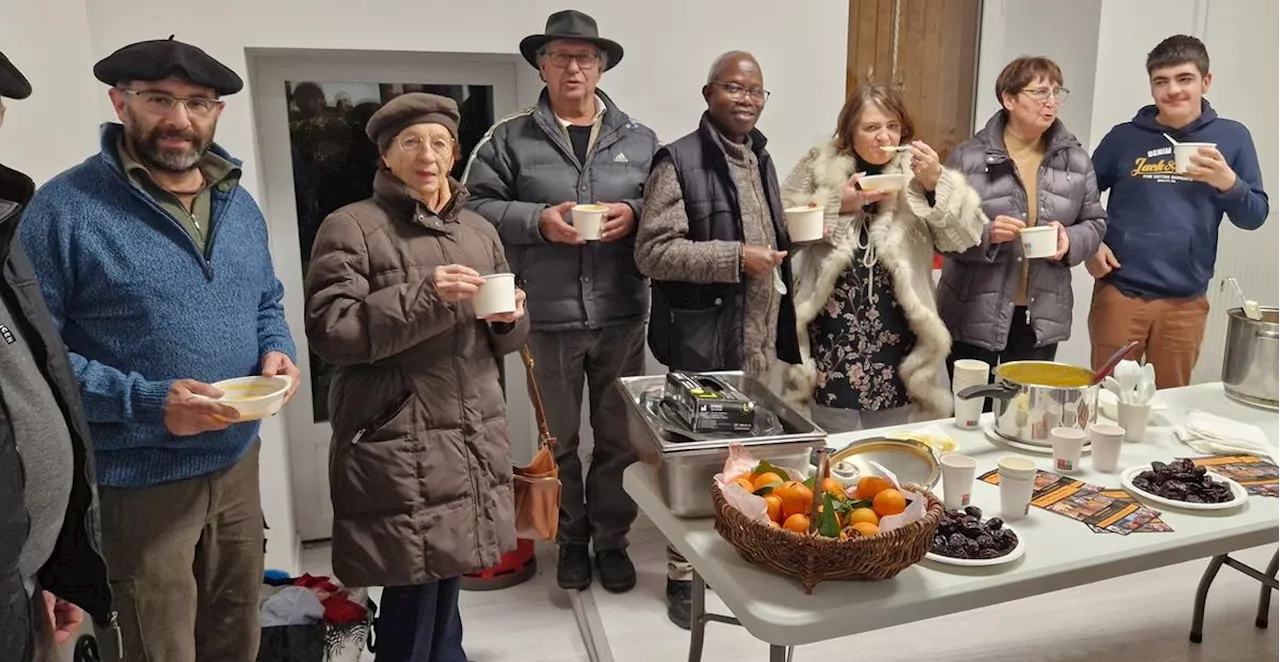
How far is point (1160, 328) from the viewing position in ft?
10.8

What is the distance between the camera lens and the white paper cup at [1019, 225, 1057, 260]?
9.13 feet

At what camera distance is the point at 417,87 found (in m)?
3.24

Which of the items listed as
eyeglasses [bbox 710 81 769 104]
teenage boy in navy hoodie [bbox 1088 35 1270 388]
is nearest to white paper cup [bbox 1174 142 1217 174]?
teenage boy in navy hoodie [bbox 1088 35 1270 388]

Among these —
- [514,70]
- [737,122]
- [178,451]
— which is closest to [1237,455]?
[737,122]

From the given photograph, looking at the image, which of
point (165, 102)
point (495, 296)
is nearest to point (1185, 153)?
point (495, 296)

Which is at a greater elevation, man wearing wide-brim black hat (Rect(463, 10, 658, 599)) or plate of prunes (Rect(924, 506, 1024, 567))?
man wearing wide-brim black hat (Rect(463, 10, 658, 599))

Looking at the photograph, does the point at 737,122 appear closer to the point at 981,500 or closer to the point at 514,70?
the point at 514,70

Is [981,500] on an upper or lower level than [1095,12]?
lower

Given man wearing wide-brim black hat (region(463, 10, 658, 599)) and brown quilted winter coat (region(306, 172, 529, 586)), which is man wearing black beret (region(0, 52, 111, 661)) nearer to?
brown quilted winter coat (region(306, 172, 529, 586))

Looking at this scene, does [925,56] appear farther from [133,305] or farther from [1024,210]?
[133,305]

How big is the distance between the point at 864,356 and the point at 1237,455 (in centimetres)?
102

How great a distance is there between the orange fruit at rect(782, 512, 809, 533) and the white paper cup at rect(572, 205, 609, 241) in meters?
1.27

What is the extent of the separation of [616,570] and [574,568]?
0.14 m

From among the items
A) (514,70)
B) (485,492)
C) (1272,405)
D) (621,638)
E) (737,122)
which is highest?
(514,70)
